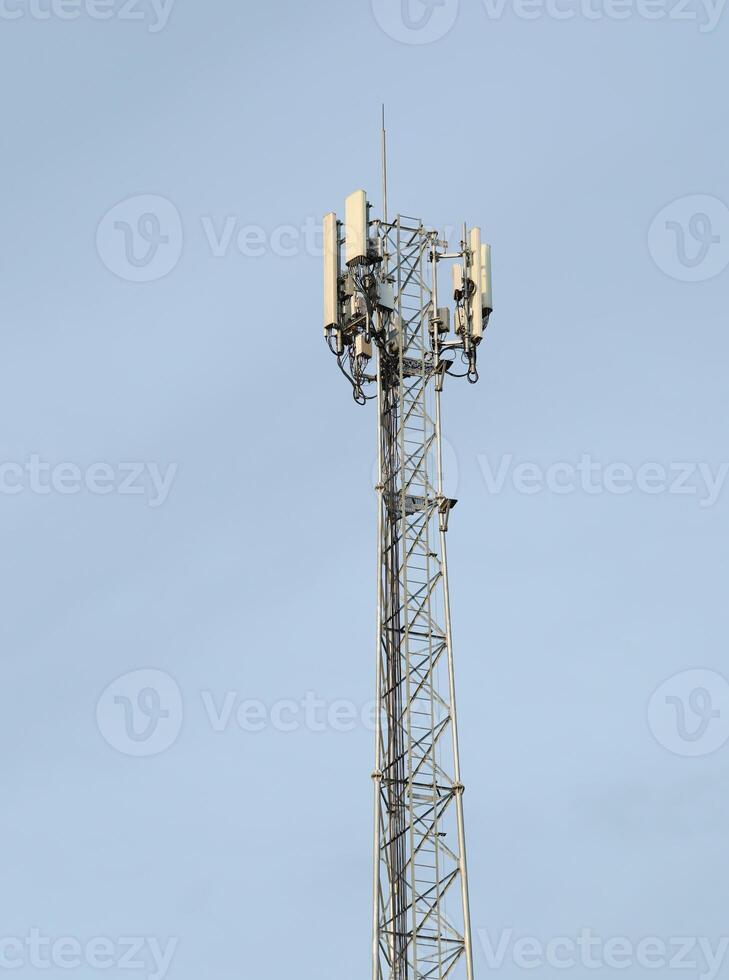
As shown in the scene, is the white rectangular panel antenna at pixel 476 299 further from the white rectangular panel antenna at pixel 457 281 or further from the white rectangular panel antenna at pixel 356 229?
the white rectangular panel antenna at pixel 356 229

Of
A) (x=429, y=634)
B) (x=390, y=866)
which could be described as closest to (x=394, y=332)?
(x=429, y=634)

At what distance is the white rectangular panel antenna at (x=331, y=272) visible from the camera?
91375 millimetres

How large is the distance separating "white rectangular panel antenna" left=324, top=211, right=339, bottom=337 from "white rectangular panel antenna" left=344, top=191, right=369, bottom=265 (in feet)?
A: 1.86

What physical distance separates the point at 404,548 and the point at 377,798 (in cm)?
858

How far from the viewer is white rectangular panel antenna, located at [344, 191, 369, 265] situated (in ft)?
299

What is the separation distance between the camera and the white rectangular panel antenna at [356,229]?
9106 cm

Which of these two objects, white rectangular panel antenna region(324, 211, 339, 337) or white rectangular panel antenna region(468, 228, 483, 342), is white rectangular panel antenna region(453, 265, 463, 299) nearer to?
white rectangular panel antenna region(468, 228, 483, 342)

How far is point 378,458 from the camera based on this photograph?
298ft

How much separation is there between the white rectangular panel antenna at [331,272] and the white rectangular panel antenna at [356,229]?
1.86 ft

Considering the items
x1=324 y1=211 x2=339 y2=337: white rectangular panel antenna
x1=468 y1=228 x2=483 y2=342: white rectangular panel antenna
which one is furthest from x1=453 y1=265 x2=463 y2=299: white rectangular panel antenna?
x1=324 y1=211 x2=339 y2=337: white rectangular panel antenna

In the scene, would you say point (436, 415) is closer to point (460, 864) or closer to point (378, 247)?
point (378, 247)

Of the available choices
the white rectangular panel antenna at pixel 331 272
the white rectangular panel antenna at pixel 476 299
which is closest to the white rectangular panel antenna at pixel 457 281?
the white rectangular panel antenna at pixel 476 299

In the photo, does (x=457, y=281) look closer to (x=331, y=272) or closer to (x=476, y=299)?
(x=476, y=299)

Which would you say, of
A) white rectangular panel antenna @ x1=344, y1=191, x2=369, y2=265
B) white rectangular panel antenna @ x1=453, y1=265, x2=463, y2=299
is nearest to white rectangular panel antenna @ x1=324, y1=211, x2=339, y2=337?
white rectangular panel antenna @ x1=344, y1=191, x2=369, y2=265
